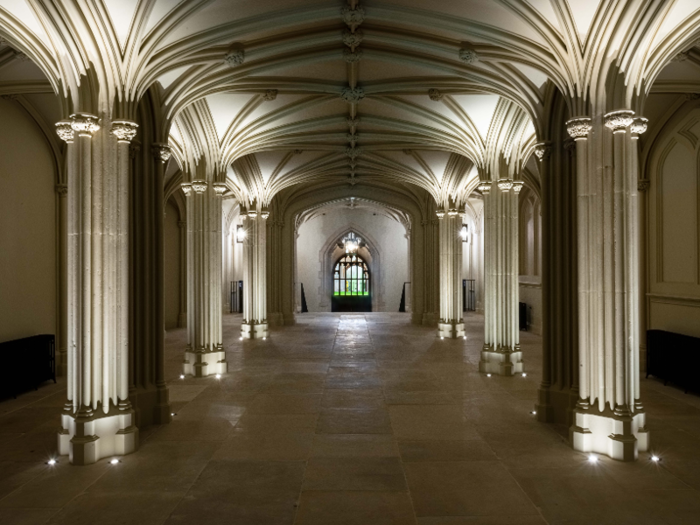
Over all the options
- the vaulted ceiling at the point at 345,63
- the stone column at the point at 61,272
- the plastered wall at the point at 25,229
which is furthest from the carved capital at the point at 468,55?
the stone column at the point at 61,272

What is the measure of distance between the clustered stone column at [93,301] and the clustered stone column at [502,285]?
21.7 ft

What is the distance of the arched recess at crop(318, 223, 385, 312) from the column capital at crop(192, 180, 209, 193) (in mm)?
20905

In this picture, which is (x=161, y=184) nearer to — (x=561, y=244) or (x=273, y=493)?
(x=273, y=493)

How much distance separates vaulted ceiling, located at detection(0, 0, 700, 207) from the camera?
17.6 ft

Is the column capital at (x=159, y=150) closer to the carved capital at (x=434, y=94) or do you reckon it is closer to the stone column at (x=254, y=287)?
the carved capital at (x=434, y=94)

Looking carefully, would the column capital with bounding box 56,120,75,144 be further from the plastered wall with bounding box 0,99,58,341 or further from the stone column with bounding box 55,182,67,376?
the stone column with bounding box 55,182,67,376

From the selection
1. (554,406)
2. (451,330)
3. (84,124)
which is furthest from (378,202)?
(84,124)

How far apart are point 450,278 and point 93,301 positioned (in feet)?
38.4

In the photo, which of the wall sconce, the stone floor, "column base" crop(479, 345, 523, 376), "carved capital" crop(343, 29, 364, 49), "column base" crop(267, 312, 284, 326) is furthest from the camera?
the wall sconce

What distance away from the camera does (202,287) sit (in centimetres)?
977

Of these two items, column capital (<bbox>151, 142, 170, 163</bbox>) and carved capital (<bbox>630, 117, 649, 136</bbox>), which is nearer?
carved capital (<bbox>630, 117, 649, 136</bbox>)

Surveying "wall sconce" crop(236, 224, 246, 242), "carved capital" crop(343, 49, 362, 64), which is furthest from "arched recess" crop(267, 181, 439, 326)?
"carved capital" crop(343, 49, 362, 64)

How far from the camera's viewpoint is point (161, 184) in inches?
271

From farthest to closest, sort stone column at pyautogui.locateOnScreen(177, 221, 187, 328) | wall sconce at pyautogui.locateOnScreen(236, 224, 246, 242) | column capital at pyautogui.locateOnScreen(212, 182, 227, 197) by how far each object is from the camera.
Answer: wall sconce at pyautogui.locateOnScreen(236, 224, 246, 242) → stone column at pyautogui.locateOnScreen(177, 221, 187, 328) → column capital at pyautogui.locateOnScreen(212, 182, 227, 197)
